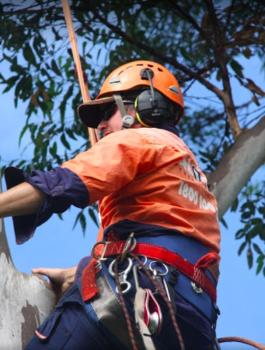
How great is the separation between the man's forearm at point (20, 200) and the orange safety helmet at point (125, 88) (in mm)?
854

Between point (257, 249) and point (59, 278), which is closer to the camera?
point (59, 278)

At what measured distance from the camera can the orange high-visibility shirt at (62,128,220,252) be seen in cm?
339

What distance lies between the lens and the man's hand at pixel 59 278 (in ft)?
13.1

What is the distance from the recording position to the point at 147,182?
3.58 meters

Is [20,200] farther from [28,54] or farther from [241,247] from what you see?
Result: [241,247]

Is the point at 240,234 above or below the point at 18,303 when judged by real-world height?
below

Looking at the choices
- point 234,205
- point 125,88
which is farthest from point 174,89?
point 234,205

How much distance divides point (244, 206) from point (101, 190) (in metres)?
5.09

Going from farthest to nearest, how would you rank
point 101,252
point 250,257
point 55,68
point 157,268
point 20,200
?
point 250,257
point 55,68
point 101,252
point 157,268
point 20,200

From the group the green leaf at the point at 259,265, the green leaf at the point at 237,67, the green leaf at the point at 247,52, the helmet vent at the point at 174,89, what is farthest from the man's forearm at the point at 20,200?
the green leaf at the point at 259,265

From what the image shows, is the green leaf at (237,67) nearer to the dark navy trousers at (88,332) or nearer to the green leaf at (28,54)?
the green leaf at (28,54)

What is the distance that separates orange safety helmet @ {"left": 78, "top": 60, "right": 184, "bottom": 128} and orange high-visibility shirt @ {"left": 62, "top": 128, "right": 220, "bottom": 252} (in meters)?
0.37

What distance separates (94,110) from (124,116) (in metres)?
0.27

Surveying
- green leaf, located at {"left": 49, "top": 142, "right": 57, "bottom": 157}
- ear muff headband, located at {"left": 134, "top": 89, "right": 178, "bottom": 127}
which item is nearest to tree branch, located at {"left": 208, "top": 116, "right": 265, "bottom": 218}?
green leaf, located at {"left": 49, "top": 142, "right": 57, "bottom": 157}
